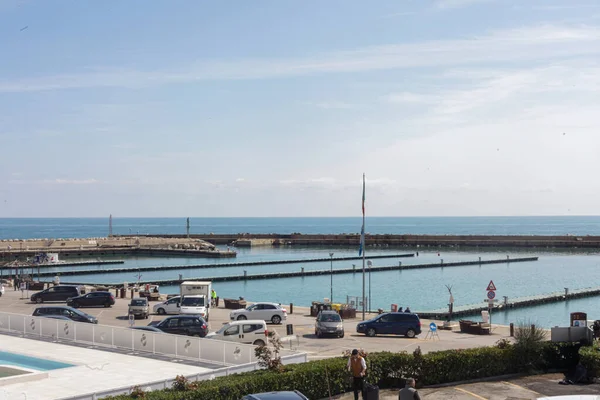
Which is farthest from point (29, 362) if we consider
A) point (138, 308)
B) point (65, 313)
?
point (138, 308)

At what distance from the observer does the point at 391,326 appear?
37.4m

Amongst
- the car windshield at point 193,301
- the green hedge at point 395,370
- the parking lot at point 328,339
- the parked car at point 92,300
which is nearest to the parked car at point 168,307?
the parking lot at point 328,339

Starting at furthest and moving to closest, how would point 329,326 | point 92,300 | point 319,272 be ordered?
1. point 319,272
2. point 92,300
3. point 329,326

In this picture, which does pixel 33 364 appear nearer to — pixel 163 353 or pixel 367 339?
pixel 163 353

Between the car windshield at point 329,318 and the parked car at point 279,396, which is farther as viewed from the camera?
the car windshield at point 329,318

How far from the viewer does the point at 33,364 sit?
25.8 metres

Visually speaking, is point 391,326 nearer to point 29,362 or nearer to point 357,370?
point 357,370

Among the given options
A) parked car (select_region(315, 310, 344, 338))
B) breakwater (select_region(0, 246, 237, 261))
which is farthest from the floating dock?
breakwater (select_region(0, 246, 237, 261))

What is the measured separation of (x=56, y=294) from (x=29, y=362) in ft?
89.6

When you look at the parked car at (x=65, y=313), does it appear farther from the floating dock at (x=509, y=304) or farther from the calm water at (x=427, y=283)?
the calm water at (x=427, y=283)

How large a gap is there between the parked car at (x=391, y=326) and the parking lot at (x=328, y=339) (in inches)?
13.5

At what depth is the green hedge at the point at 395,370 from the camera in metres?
18.2

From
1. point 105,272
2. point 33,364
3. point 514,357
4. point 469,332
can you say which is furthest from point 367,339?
point 105,272

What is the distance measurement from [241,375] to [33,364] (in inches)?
403
